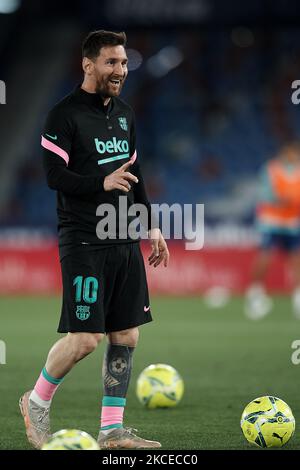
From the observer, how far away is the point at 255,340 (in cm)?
1135

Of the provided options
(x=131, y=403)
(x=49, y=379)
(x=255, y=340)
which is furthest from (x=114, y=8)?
(x=49, y=379)

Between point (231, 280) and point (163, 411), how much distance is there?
10.8 meters

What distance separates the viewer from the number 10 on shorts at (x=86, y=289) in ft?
18.3

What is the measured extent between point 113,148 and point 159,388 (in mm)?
2145

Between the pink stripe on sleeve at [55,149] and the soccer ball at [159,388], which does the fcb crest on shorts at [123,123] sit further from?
the soccer ball at [159,388]

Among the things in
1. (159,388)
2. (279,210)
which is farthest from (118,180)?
(279,210)

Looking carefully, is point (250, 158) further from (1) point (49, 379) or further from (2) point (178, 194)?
(1) point (49, 379)

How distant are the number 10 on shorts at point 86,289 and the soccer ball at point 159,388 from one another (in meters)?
1.80

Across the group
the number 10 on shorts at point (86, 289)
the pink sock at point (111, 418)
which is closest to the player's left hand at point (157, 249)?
the number 10 on shorts at point (86, 289)

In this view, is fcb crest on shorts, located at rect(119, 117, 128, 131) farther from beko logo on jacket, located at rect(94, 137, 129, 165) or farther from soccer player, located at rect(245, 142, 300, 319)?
soccer player, located at rect(245, 142, 300, 319)

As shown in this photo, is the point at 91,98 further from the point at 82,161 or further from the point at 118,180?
the point at 118,180

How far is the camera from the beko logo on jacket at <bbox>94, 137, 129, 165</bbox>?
18.7 feet

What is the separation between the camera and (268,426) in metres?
5.74

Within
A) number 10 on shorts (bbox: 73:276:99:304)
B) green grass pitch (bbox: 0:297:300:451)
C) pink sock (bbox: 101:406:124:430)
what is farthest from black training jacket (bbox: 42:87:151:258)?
green grass pitch (bbox: 0:297:300:451)
